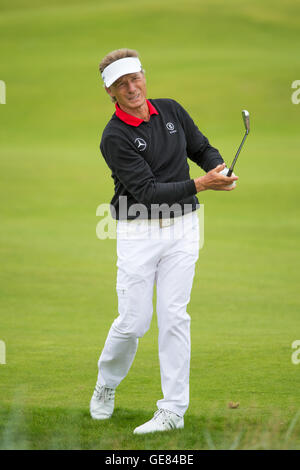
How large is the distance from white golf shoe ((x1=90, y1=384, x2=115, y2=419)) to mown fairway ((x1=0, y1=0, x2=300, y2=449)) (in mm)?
71

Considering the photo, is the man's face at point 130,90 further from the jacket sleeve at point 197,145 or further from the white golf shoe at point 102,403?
the white golf shoe at point 102,403

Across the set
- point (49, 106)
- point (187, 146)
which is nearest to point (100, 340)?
point (187, 146)

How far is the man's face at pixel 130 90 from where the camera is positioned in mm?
4074

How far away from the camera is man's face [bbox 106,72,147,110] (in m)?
4.07

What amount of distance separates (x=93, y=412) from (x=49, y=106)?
19.3m

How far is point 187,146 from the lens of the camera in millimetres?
4418

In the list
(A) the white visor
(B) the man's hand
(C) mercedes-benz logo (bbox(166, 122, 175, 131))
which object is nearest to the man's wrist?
(B) the man's hand

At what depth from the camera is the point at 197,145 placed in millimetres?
4406

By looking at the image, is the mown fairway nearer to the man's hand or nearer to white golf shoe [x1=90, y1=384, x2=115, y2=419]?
white golf shoe [x1=90, y1=384, x2=115, y2=419]

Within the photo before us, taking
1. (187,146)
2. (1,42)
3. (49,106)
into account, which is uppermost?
(1,42)

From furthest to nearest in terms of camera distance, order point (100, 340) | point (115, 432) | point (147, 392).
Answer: point (100, 340) < point (147, 392) < point (115, 432)

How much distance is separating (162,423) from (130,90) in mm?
1661
